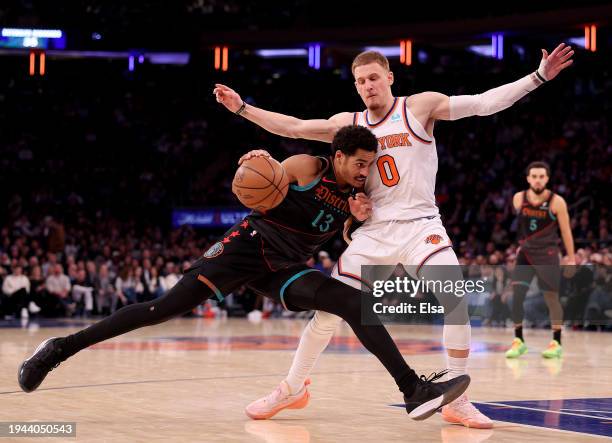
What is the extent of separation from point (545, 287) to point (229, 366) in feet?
12.5

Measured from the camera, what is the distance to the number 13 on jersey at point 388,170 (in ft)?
17.4

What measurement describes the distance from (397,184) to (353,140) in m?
0.49

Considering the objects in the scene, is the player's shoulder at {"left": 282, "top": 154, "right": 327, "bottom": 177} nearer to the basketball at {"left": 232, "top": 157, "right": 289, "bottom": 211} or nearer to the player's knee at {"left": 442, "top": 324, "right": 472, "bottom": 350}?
the basketball at {"left": 232, "top": 157, "right": 289, "bottom": 211}

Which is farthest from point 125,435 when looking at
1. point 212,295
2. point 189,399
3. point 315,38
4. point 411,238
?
point 315,38

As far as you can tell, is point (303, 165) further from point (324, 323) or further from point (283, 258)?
point (324, 323)

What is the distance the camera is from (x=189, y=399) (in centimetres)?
596

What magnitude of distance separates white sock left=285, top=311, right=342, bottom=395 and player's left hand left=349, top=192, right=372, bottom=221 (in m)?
0.59

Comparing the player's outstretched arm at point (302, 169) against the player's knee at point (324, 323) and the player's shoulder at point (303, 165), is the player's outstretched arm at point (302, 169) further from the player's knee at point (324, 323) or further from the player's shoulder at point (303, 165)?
the player's knee at point (324, 323)

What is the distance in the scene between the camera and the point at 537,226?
10016 mm

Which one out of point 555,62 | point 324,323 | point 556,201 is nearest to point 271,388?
point 324,323

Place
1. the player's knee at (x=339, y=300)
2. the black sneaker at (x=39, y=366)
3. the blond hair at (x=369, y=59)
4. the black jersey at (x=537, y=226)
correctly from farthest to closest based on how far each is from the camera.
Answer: the black jersey at (x=537, y=226)
the blond hair at (x=369, y=59)
the black sneaker at (x=39, y=366)
the player's knee at (x=339, y=300)

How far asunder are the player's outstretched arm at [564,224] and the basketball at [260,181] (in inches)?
207

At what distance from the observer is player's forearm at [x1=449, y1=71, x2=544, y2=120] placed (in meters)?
5.20

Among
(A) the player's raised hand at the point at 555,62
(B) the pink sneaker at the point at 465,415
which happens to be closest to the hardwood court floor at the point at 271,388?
(B) the pink sneaker at the point at 465,415
